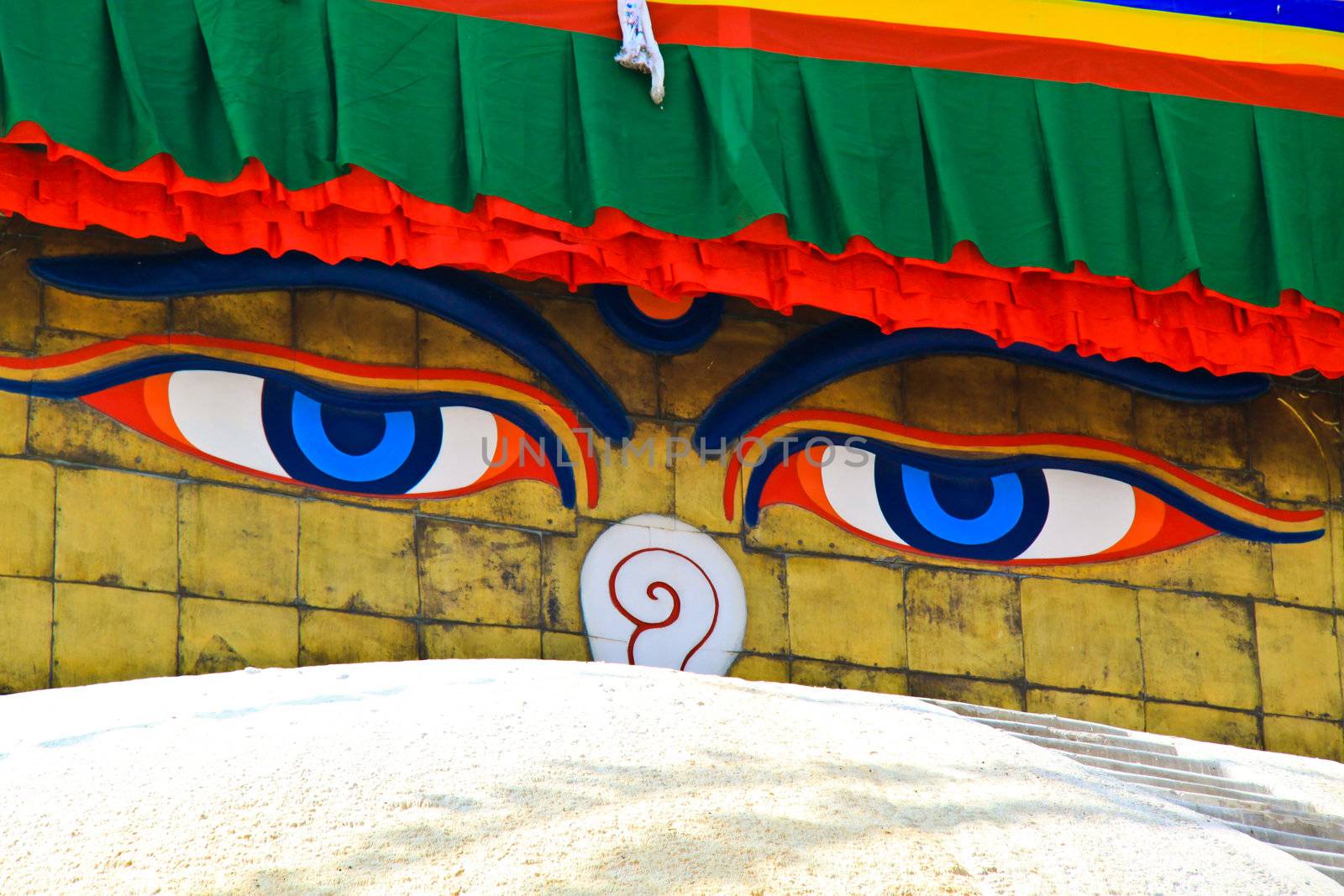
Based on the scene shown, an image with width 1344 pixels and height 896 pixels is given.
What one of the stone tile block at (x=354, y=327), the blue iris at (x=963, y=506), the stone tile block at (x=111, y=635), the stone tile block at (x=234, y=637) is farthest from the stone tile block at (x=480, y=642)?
the blue iris at (x=963, y=506)

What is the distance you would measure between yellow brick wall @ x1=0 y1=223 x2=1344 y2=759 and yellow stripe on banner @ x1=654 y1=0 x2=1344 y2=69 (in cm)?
117

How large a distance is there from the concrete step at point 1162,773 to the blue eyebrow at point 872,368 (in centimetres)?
170

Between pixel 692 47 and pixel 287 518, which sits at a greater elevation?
pixel 692 47

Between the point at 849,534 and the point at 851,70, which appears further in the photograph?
the point at 849,534

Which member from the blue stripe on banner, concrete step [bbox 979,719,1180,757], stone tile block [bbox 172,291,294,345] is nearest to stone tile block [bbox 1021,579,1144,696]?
concrete step [bbox 979,719,1180,757]

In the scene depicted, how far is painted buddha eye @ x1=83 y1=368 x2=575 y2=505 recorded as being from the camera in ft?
17.4

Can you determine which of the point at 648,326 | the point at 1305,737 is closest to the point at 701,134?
the point at 648,326

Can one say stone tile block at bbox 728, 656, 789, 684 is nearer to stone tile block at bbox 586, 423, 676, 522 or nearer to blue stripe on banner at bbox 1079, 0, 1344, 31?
stone tile block at bbox 586, 423, 676, 522

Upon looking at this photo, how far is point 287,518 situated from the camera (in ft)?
17.5

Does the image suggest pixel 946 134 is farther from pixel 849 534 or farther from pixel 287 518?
pixel 287 518

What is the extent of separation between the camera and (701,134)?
521 centimetres

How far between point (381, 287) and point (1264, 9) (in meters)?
3.22

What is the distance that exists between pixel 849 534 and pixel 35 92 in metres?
3.00

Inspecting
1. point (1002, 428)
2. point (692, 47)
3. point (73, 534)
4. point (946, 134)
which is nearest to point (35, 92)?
point (73, 534)
